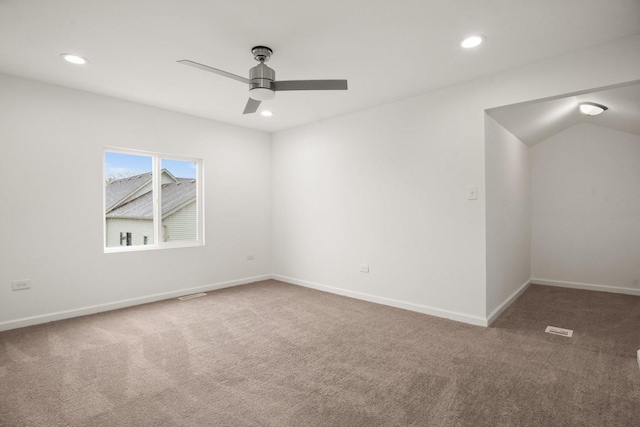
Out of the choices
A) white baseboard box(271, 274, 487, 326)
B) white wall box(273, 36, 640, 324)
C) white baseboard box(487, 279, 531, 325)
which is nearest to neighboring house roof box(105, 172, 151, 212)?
white wall box(273, 36, 640, 324)

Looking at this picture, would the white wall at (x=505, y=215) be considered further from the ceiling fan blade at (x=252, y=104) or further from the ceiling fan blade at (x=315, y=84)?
the ceiling fan blade at (x=252, y=104)

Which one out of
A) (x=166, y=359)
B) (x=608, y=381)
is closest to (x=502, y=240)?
(x=608, y=381)

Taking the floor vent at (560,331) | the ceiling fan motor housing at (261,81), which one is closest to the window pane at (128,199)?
the ceiling fan motor housing at (261,81)

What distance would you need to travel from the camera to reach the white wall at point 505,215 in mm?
3392

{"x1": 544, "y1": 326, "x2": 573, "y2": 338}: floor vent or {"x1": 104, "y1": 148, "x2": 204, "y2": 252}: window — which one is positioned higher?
{"x1": 104, "y1": 148, "x2": 204, "y2": 252}: window

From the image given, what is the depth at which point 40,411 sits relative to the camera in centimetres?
191

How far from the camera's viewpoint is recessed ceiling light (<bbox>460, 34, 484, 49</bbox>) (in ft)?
8.27

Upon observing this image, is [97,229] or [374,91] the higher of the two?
[374,91]

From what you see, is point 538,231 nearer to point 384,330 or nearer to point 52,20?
point 384,330

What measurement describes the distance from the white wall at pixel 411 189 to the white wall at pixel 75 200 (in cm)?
150

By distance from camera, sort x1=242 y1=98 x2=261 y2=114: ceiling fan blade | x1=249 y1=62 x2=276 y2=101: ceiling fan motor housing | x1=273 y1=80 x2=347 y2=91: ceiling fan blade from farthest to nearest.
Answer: x1=242 y1=98 x2=261 y2=114: ceiling fan blade → x1=249 y1=62 x2=276 y2=101: ceiling fan motor housing → x1=273 y1=80 x2=347 y2=91: ceiling fan blade

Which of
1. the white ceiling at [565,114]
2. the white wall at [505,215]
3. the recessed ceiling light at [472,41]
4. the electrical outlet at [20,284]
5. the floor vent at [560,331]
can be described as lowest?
the floor vent at [560,331]

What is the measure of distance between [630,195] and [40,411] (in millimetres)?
6541

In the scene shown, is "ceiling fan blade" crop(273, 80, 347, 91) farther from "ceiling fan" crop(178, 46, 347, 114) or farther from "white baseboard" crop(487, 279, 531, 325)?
"white baseboard" crop(487, 279, 531, 325)
